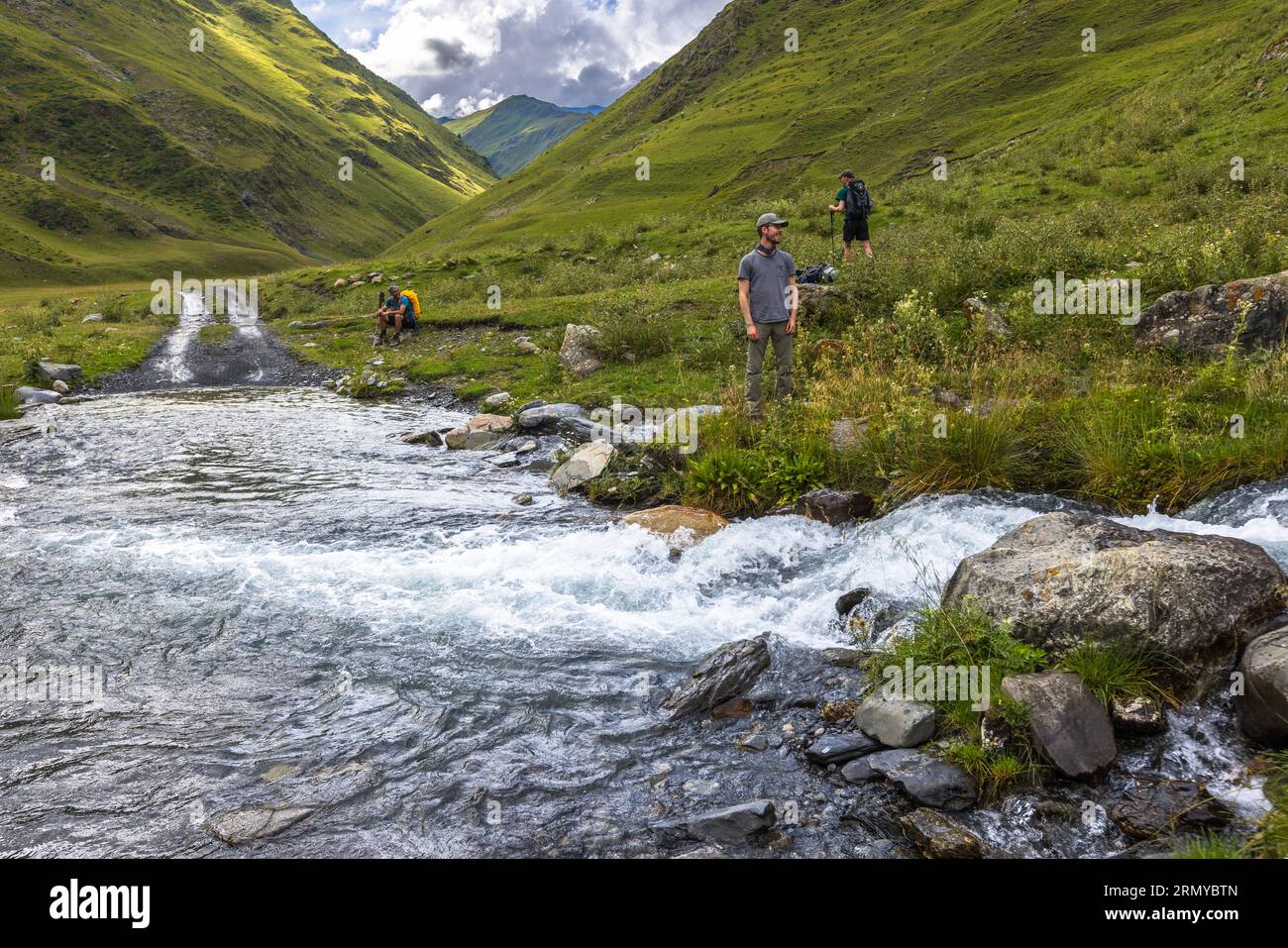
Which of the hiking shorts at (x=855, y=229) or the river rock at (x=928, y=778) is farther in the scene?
the hiking shorts at (x=855, y=229)

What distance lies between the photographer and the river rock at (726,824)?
4895 mm

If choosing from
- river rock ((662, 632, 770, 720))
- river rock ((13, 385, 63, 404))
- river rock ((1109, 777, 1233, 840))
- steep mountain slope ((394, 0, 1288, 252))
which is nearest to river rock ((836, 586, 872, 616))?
river rock ((662, 632, 770, 720))

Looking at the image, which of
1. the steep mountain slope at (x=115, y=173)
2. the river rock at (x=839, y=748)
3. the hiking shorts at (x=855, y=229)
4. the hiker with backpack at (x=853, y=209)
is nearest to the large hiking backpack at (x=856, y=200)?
the hiker with backpack at (x=853, y=209)

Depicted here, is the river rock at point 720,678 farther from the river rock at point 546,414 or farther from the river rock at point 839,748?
the river rock at point 546,414

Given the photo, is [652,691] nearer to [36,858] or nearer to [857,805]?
[857,805]

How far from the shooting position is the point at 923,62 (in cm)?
8444

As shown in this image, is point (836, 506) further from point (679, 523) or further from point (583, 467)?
point (583, 467)

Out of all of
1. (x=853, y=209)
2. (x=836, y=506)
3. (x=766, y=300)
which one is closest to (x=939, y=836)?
(x=836, y=506)

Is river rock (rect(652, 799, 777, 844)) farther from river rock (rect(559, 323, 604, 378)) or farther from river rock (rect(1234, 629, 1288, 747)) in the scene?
river rock (rect(559, 323, 604, 378))

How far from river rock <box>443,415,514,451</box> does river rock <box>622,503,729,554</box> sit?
664 cm

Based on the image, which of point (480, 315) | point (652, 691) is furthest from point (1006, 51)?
point (652, 691)

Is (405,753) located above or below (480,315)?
below

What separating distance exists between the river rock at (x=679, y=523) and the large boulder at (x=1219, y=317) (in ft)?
24.2
